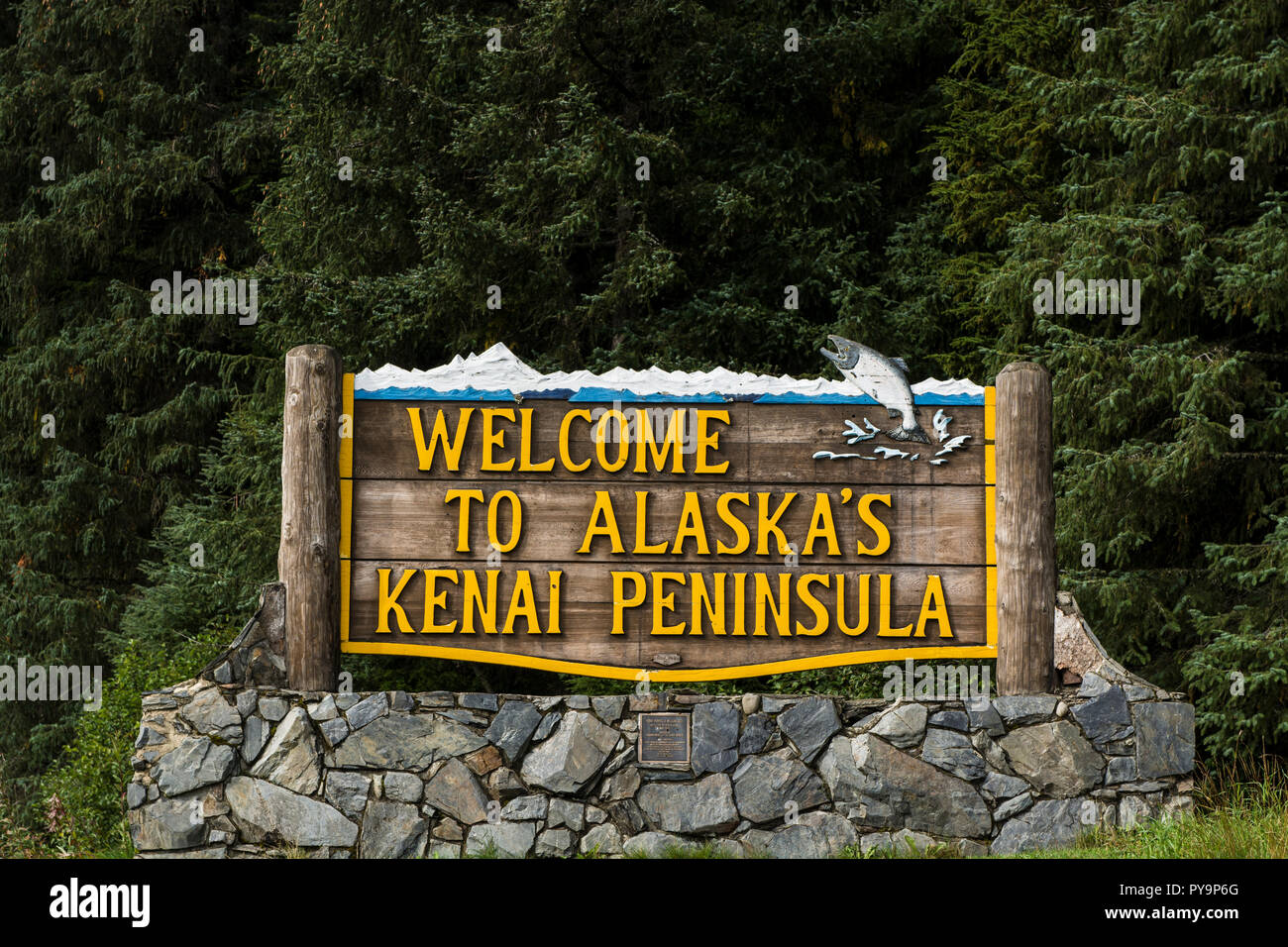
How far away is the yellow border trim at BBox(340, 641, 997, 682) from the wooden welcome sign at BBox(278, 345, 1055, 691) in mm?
14

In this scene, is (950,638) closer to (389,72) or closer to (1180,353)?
(1180,353)

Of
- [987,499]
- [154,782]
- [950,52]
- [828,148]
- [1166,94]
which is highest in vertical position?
[950,52]

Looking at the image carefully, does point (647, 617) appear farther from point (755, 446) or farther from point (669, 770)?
point (755, 446)

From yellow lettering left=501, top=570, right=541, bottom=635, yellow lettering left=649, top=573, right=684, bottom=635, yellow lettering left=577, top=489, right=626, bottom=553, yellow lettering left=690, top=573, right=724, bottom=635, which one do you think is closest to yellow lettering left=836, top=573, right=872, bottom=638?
yellow lettering left=690, top=573, right=724, bottom=635

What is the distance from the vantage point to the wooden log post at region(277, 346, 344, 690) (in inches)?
264

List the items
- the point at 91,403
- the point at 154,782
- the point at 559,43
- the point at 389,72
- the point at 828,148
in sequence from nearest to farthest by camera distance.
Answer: the point at 154,782 → the point at 559,43 → the point at 389,72 → the point at 828,148 → the point at 91,403

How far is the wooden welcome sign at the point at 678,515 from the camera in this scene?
6.84 m

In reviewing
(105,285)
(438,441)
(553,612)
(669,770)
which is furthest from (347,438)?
(105,285)

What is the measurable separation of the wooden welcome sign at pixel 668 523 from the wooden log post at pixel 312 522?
9cm

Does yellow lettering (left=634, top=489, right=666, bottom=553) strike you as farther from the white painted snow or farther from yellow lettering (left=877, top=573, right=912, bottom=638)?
yellow lettering (left=877, top=573, right=912, bottom=638)

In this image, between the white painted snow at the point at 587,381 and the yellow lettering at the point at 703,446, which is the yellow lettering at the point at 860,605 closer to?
the yellow lettering at the point at 703,446

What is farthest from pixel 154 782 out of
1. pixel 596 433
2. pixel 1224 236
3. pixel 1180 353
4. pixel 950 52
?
pixel 950 52

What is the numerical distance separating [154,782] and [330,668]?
1016 millimetres

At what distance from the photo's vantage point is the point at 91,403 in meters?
15.9
